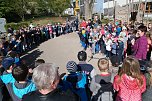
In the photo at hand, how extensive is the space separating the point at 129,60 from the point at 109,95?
0.88 metres

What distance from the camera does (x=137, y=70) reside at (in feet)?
15.6

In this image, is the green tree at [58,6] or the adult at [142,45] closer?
the adult at [142,45]

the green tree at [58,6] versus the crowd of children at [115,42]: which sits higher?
the green tree at [58,6]

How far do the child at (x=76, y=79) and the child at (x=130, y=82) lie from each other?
1.02m

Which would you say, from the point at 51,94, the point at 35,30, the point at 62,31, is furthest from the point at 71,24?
the point at 51,94

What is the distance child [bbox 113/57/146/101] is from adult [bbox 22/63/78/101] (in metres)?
1.75

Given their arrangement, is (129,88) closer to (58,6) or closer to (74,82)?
(74,82)

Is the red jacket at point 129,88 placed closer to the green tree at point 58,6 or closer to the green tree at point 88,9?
the green tree at point 88,9

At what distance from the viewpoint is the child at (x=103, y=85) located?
17.5 feet

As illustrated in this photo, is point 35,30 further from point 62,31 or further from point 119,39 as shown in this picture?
point 119,39

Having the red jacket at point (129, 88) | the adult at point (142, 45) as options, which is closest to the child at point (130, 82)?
the red jacket at point (129, 88)

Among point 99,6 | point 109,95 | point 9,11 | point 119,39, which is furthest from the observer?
point 99,6

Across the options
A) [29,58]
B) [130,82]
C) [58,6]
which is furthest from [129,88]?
[58,6]

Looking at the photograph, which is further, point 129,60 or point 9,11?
point 9,11
